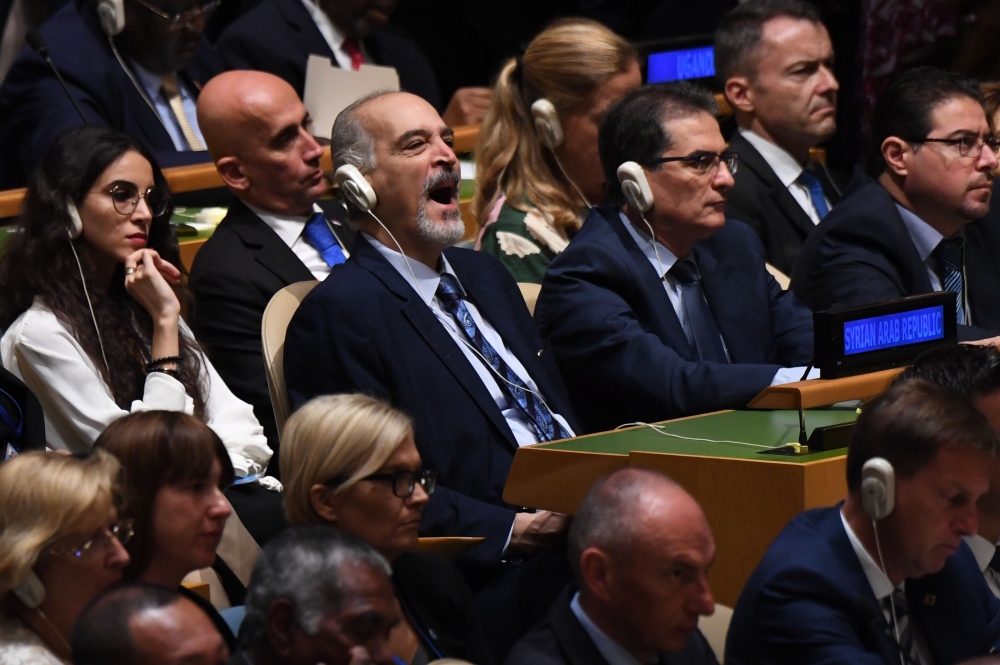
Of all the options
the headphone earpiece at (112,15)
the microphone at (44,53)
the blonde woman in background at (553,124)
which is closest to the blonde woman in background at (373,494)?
the blonde woman in background at (553,124)

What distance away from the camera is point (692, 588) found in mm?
2053

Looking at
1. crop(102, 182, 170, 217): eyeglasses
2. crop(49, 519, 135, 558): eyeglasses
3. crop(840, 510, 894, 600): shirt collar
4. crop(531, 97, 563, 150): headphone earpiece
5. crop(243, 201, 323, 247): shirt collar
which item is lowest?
crop(840, 510, 894, 600): shirt collar

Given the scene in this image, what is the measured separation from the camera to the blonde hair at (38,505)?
6.94 ft

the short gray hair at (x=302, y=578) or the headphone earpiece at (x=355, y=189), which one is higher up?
the headphone earpiece at (x=355, y=189)

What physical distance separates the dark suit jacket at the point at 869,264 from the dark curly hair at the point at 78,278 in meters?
1.45

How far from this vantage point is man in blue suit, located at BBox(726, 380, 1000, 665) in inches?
83.9

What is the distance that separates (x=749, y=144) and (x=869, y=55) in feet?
2.56

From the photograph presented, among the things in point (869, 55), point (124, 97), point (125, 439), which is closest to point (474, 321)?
point (125, 439)

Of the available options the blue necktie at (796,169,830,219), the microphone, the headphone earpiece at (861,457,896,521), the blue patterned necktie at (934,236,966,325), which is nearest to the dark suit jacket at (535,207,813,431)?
the blue patterned necktie at (934,236,966,325)

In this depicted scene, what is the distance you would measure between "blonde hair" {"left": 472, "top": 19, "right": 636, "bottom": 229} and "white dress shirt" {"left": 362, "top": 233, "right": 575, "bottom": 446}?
0.86 metres

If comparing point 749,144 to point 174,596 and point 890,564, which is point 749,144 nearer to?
point 890,564

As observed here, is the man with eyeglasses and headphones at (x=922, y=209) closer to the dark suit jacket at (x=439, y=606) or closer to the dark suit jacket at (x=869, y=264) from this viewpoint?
the dark suit jacket at (x=869, y=264)

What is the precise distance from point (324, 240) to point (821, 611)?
6.39 ft

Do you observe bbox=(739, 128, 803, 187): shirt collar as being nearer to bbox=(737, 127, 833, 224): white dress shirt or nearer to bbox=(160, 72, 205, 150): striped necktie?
bbox=(737, 127, 833, 224): white dress shirt
